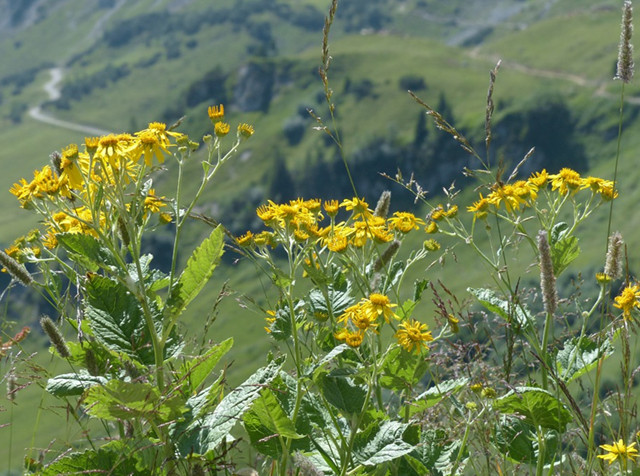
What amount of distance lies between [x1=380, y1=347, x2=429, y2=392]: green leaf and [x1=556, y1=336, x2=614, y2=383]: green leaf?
2.63 feet

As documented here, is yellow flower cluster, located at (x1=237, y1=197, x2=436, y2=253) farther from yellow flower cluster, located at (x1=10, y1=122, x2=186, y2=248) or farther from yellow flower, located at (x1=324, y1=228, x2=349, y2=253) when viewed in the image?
yellow flower cluster, located at (x1=10, y1=122, x2=186, y2=248)

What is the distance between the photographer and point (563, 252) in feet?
13.7

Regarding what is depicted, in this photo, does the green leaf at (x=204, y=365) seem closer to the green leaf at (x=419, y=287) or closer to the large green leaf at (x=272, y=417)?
the large green leaf at (x=272, y=417)

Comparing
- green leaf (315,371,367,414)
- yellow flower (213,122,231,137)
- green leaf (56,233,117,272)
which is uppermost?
yellow flower (213,122,231,137)

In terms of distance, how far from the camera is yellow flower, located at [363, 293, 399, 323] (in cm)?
330

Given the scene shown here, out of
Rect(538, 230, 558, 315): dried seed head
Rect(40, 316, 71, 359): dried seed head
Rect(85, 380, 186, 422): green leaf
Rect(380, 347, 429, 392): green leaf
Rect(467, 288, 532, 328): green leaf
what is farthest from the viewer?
Rect(467, 288, 532, 328): green leaf

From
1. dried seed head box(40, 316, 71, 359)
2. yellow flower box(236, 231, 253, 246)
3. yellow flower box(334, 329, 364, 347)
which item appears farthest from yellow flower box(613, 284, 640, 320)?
dried seed head box(40, 316, 71, 359)

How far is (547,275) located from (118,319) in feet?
6.39

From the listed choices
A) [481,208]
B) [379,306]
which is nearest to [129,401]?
[379,306]

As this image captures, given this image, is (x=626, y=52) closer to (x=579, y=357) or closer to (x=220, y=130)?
(x=579, y=357)

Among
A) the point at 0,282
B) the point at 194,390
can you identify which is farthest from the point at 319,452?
the point at 0,282

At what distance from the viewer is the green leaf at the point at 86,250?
308cm

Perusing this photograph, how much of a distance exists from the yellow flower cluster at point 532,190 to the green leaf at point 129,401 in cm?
220

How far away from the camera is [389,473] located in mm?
3629
